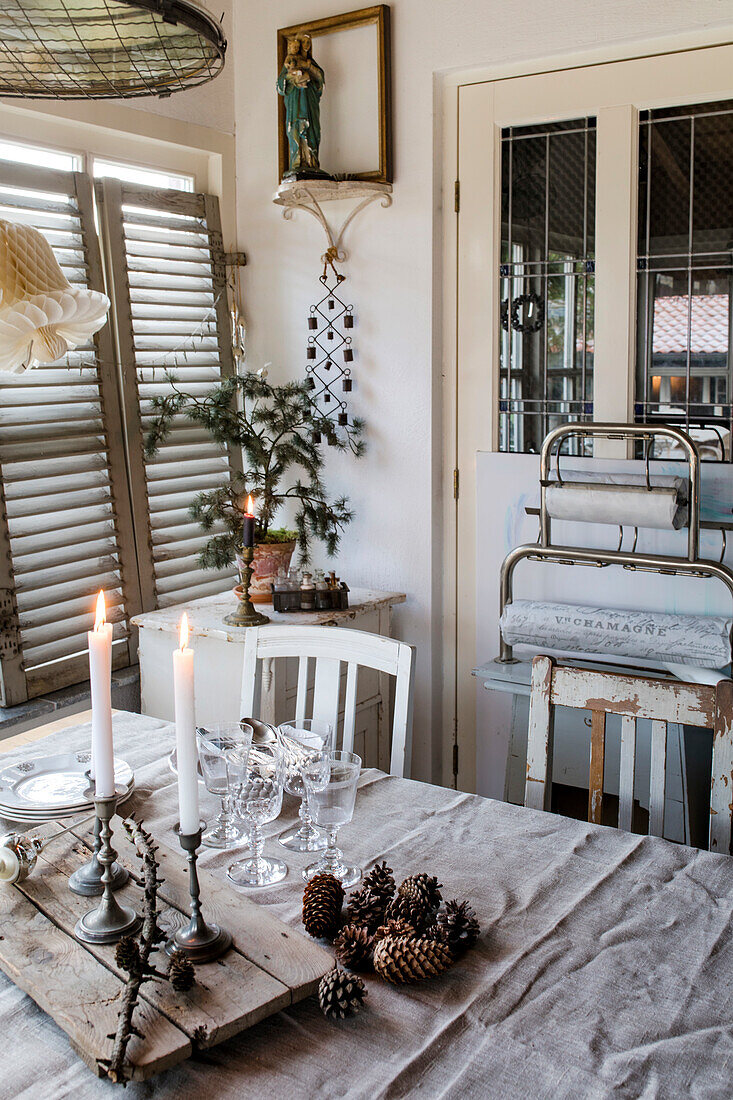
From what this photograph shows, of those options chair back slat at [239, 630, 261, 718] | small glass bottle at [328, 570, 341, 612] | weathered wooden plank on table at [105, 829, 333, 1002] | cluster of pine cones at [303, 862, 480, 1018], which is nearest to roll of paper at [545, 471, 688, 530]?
small glass bottle at [328, 570, 341, 612]

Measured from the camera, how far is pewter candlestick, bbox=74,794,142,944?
110 centimetres

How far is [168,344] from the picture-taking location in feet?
8.95

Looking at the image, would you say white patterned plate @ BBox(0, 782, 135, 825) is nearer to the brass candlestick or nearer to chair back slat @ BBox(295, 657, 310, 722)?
chair back slat @ BBox(295, 657, 310, 722)

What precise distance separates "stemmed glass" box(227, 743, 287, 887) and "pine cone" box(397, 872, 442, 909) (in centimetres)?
20

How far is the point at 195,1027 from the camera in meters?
0.97

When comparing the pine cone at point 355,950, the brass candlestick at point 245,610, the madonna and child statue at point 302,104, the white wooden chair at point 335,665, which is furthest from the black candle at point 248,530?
the pine cone at point 355,950

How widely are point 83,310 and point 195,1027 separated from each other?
0.73m

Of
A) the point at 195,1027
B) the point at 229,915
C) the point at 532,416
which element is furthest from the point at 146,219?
the point at 195,1027

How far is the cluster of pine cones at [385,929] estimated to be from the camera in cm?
104

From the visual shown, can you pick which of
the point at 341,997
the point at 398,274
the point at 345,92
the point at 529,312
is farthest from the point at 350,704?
the point at 345,92

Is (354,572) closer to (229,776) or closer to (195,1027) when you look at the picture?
(229,776)

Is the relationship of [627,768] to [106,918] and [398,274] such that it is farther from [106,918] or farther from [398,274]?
[398,274]

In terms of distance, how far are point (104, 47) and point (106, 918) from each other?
967 mm

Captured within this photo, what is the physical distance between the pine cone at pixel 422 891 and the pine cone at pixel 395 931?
0.14ft
